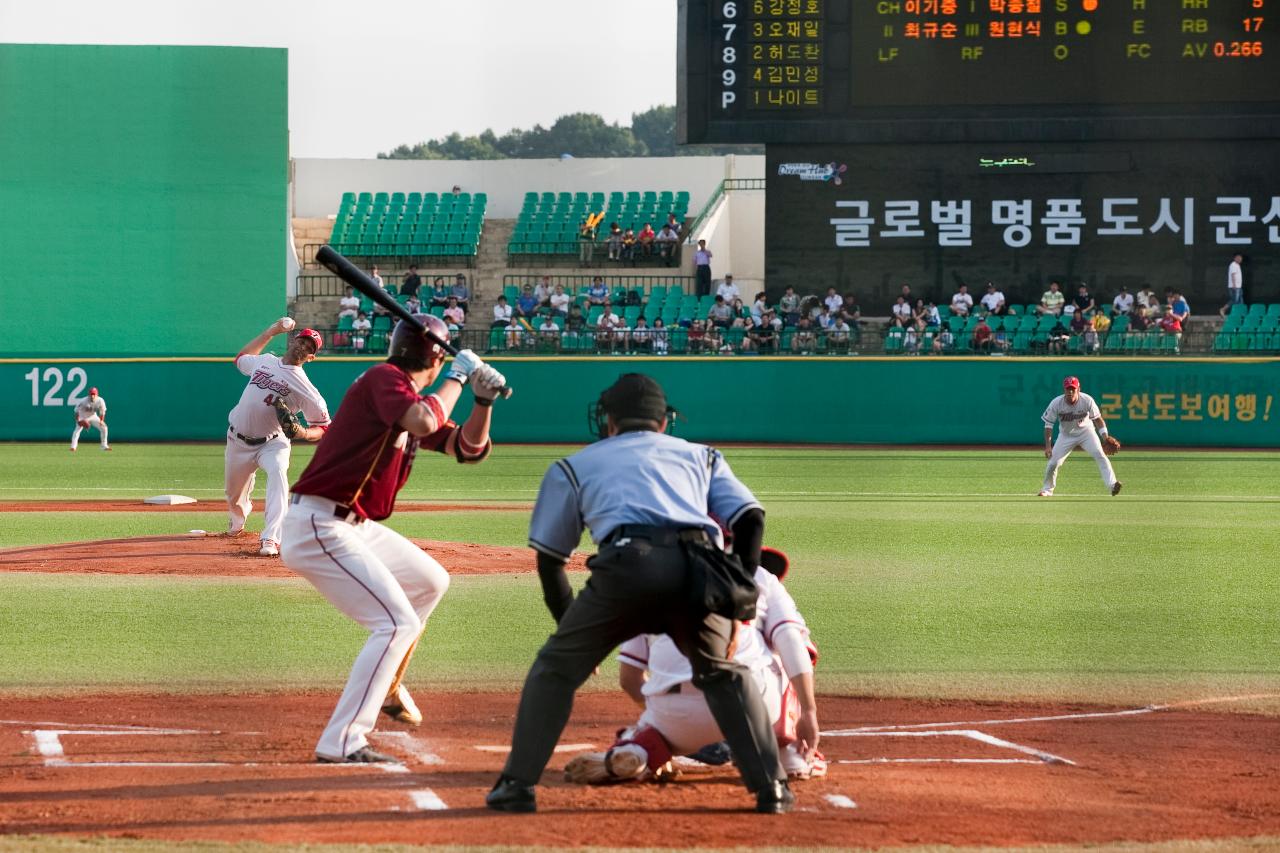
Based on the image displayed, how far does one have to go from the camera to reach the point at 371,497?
5.76 metres

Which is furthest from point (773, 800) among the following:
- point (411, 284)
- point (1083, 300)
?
point (411, 284)

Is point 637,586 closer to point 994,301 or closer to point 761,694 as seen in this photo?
point 761,694

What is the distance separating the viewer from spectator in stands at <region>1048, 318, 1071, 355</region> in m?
26.4

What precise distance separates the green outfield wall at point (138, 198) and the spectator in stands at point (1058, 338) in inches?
616

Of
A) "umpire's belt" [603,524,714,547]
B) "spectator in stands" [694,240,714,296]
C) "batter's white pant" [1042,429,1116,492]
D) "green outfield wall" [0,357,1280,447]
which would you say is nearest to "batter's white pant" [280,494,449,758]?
"umpire's belt" [603,524,714,547]

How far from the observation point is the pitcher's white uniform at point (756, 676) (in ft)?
17.1

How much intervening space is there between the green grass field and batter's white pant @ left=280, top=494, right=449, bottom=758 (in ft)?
6.17

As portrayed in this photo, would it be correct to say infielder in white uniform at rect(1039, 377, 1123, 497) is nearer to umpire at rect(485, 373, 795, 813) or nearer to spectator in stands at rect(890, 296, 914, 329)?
spectator in stands at rect(890, 296, 914, 329)

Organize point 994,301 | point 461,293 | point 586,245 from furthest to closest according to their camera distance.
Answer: point 586,245
point 461,293
point 994,301

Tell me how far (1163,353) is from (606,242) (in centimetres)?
1430

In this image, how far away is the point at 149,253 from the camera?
32.5 metres

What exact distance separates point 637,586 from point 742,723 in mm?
548

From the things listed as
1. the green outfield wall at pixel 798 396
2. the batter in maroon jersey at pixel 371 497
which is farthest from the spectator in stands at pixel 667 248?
the batter in maroon jersey at pixel 371 497

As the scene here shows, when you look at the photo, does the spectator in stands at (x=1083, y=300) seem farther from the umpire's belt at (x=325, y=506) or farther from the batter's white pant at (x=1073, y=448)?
the umpire's belt at (x=325, y=506)
